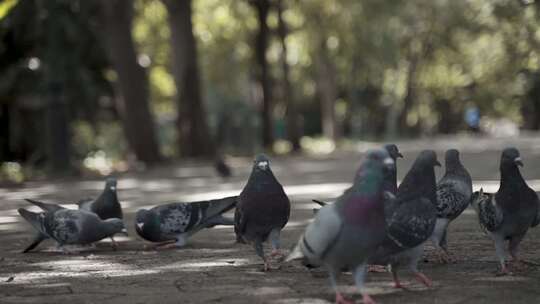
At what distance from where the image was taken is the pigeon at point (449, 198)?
7.53 meters

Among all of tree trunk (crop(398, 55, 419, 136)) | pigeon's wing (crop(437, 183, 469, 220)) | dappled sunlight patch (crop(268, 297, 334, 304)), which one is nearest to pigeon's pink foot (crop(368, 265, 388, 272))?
pigeon's wing (crop(437, 183, 469, 220))

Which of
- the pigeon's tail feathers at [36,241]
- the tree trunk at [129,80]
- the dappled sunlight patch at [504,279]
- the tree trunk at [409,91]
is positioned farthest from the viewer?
the tree trunk at [409,91]

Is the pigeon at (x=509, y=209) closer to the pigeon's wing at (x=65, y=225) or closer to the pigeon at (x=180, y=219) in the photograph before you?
the pigeon at (x=180, y=219)

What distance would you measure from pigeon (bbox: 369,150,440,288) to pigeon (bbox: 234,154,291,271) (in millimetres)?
984

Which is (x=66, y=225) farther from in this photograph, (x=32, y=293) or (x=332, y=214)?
(x=332, y=214)

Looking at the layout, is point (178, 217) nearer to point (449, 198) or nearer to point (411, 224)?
point (449, 198)

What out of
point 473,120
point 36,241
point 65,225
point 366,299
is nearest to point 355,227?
point 366,299

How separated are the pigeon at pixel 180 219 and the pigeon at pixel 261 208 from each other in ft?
4.22

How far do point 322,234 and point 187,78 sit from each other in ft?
75.3

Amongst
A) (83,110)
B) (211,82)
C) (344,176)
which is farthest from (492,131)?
(344,176)

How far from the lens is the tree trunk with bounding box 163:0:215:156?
1117 inches

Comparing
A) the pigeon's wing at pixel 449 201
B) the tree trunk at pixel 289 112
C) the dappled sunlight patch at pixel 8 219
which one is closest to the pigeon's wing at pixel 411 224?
the pigeon's wing at pixel 449 201

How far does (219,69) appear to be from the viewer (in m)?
42.2

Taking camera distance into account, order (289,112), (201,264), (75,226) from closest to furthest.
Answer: (201,264) → (75,226) → (289,112)
